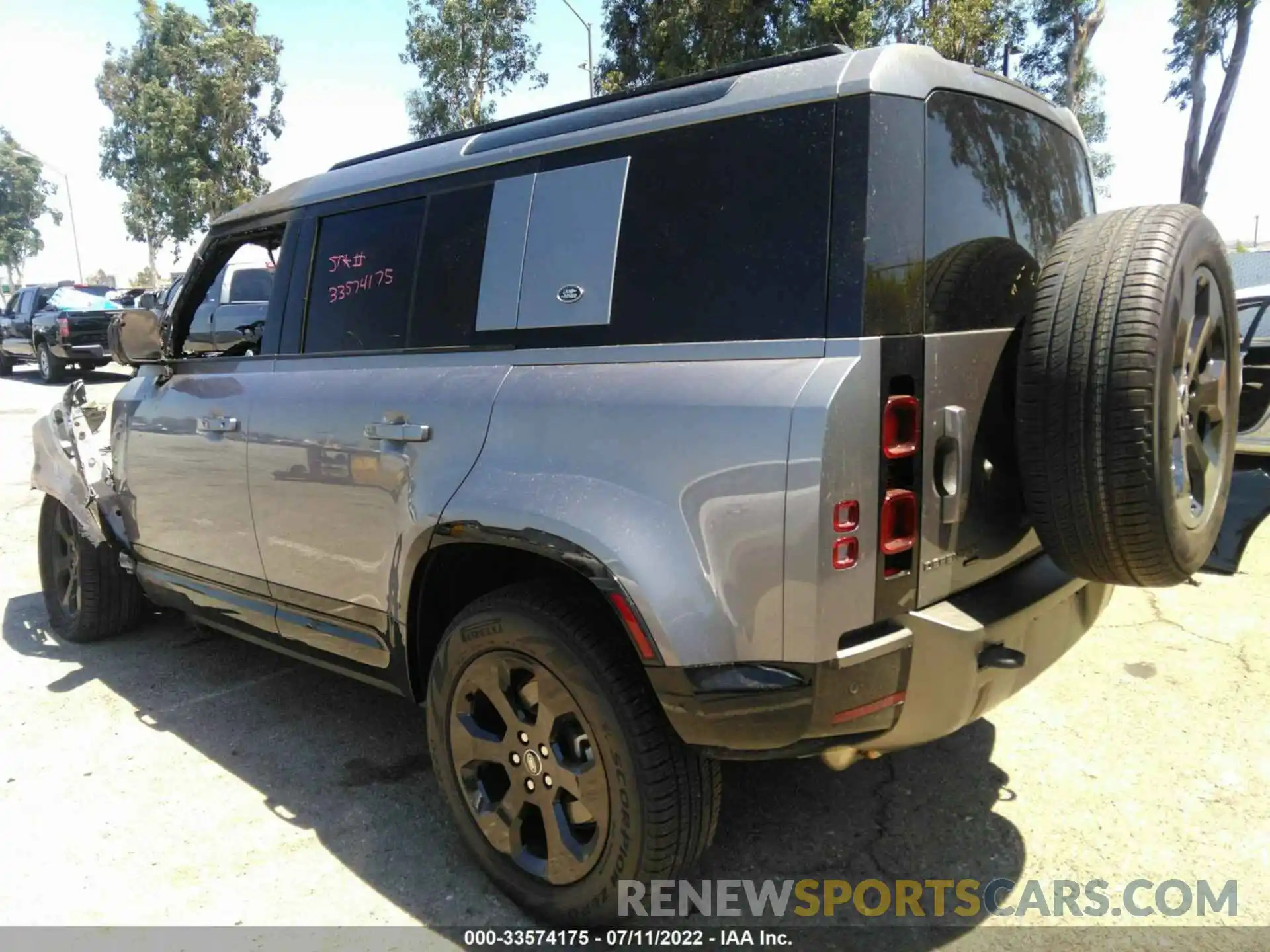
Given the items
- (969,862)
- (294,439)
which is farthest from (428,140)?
(969,862)

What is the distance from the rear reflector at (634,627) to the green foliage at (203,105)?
3030cm

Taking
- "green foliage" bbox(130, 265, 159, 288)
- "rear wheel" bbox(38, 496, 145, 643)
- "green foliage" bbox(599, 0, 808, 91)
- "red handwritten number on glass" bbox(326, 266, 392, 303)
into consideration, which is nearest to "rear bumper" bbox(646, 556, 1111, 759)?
"red handwritten number on glass" bbox(326, 266, 392, 303)

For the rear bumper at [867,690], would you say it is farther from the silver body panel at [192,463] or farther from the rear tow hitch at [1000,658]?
the silver body panel at [192,463]

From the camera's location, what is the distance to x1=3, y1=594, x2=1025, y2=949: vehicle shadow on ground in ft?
8.86

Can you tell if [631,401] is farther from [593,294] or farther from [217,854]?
[217,854]

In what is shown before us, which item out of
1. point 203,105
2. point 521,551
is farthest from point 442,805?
point 203,105

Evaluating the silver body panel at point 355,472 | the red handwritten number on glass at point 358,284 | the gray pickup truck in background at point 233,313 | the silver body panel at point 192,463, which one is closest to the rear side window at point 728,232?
the silver body panel at point 355,472

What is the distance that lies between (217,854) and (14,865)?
64 cm

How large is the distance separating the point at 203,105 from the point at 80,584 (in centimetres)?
2887

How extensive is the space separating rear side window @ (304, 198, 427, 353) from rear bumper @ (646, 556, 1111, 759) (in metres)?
1.58

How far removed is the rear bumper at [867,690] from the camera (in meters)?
2.00

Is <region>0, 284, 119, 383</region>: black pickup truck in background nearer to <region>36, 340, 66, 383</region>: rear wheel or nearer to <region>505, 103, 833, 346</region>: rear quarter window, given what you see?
<region>36, 340, 66, 383</region>: rear wheel

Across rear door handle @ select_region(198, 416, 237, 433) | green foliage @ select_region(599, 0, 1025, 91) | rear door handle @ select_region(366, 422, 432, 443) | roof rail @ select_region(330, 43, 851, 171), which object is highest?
green foliage @ select_region(599, 0, 1025, 91)

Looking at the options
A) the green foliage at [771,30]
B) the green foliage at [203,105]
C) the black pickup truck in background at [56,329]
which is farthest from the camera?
the green foliage at [203,105]
